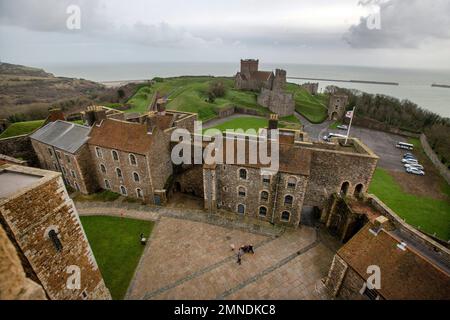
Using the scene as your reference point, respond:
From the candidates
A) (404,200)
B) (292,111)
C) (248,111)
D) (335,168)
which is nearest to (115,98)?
(248,111)

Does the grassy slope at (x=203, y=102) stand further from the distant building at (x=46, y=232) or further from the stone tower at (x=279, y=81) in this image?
the distant building at (x=46, y=232)

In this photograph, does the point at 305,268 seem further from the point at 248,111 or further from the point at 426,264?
the point at 248,111

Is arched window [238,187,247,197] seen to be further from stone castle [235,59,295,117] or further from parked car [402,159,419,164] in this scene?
stone castle [235,59,295,117]

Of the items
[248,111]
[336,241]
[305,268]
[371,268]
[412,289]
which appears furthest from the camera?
[248,111]

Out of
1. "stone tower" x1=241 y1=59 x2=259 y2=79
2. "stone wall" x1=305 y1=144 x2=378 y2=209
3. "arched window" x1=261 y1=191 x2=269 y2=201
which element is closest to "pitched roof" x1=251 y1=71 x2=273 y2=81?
"stone tower" x1=241 y1=59 x2=259 y2=79

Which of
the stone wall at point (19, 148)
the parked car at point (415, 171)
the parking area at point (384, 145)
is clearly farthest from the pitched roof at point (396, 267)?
the stone wall at point (19, 148)

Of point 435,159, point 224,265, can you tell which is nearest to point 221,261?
point 224,265

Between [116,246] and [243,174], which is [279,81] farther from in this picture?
[116,246]
